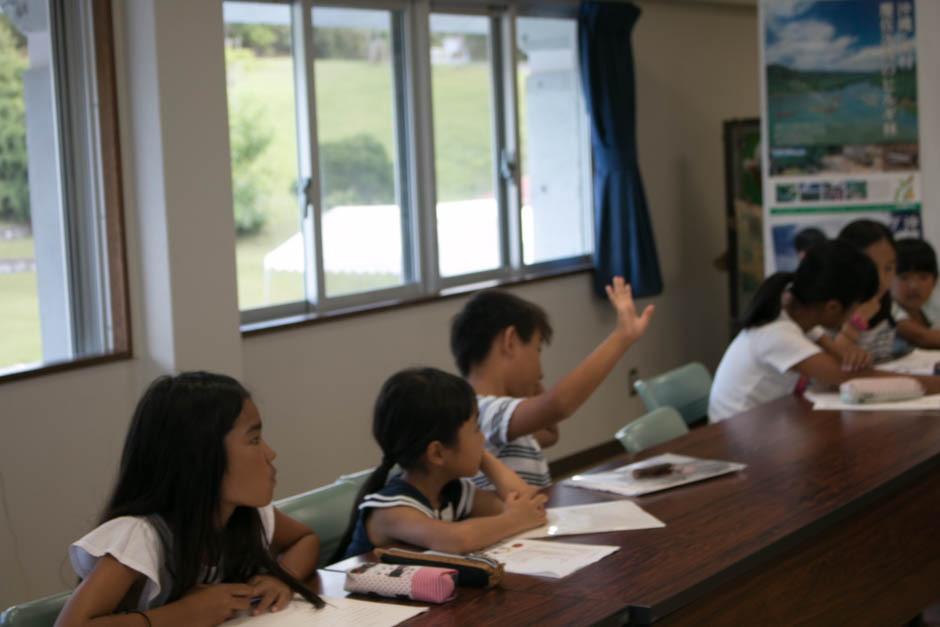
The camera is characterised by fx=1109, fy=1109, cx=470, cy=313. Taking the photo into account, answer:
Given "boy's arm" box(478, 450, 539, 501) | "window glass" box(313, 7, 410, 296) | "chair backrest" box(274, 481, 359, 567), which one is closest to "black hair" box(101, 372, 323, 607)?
"chair backrest" box(274, 481, 359, 567)

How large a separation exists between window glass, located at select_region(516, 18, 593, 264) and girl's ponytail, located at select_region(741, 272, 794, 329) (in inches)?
86.7

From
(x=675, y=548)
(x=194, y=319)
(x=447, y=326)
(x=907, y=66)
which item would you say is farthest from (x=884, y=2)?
(x=675, y=548)

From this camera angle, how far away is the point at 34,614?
72.1 inches

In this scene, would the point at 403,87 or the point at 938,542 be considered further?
the point at 403,87

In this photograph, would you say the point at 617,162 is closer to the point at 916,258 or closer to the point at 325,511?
the point at 916,258

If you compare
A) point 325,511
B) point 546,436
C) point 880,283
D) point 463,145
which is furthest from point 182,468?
point 463,145

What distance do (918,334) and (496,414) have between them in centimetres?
252

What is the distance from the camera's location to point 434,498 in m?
2.27

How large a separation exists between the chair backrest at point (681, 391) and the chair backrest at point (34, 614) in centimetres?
212

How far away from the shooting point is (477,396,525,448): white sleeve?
2.71 m

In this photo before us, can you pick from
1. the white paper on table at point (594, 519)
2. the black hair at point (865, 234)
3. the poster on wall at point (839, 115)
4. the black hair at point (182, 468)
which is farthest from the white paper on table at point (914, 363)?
the black hair at point (182, 468)

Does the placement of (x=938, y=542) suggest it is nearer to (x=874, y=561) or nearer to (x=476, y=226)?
(x=874, y=561)

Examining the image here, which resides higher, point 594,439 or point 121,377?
point 121,377

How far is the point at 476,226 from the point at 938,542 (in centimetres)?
308
